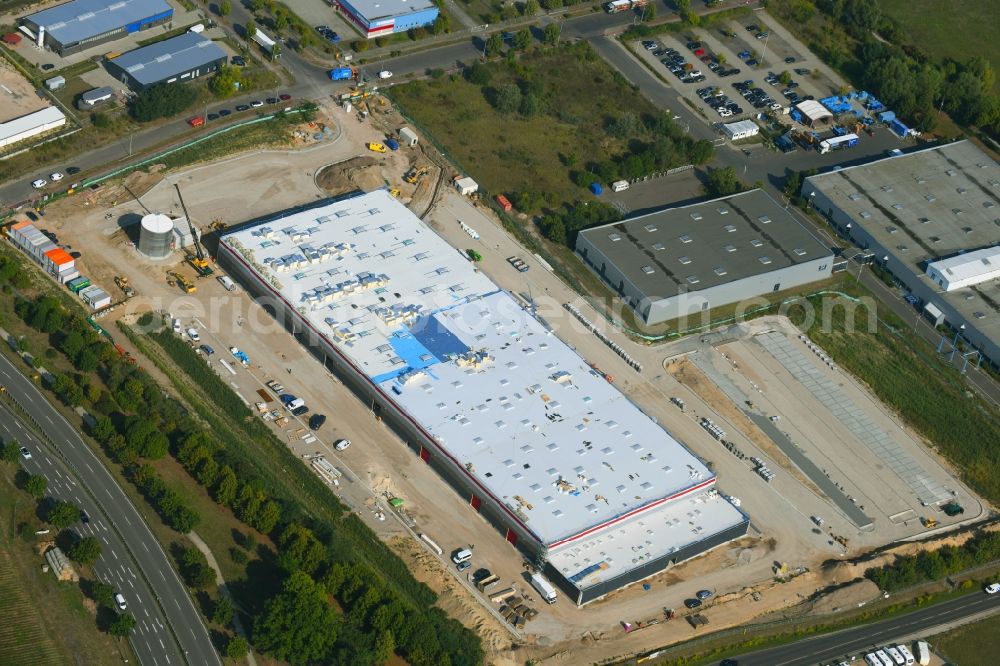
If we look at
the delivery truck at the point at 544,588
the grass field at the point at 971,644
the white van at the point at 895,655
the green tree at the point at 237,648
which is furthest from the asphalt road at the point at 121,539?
the grass field at the point at 971,644

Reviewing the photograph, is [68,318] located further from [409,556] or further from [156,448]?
[409,556]

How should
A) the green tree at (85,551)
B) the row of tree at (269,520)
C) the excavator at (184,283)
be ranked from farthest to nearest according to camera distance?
the excavator at (184,283) → the green tree at (85,551) → the row of tree at (269,520)

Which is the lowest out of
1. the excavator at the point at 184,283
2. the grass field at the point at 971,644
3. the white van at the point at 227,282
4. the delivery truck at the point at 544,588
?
the grass field at the point at 971,644

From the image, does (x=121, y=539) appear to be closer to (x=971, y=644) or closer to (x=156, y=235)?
(x=156, y=235)

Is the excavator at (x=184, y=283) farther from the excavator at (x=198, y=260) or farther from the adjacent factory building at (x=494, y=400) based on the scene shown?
the adjacent factory building at (x=494, y=400)

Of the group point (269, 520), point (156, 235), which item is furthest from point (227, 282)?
point (269, 520)

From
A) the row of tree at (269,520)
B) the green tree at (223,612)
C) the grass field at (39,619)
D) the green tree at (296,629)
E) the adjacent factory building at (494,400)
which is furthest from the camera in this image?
the adjacent factory building at (494,400)
